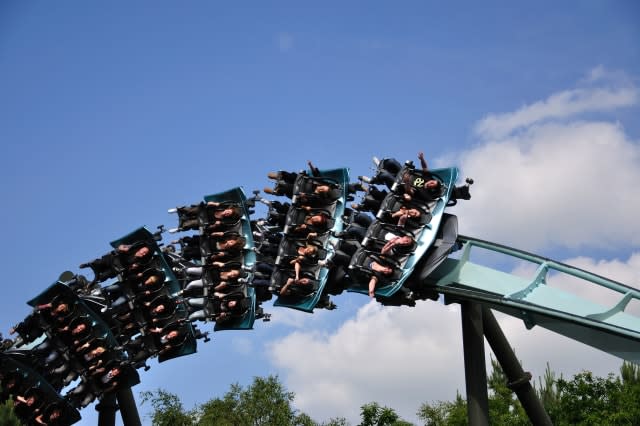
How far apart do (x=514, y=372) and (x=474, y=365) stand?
1290mm

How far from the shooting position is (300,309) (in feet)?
52.3

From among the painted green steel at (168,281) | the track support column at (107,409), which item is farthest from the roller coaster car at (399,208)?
the track support column at (107,409)

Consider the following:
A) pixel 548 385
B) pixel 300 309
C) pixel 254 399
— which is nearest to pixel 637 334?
pixel 300 309

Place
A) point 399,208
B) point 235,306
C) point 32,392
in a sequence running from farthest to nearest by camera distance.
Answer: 1. point 32,392
2. point 235,306
3. point 399,208

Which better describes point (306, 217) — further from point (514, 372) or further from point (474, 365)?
point (514, 372)

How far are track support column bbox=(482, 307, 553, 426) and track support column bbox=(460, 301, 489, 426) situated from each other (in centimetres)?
86

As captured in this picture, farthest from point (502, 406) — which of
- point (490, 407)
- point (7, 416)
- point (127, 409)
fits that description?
point (7, 416)

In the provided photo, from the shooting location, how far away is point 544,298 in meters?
12.9

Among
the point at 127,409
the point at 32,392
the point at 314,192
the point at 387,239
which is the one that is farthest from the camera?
the point at 127,409

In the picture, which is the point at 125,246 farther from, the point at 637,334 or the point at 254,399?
the point at 254,399

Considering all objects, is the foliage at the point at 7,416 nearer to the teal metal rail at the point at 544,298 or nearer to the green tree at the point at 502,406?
the teal metal rail at the point at 544,298

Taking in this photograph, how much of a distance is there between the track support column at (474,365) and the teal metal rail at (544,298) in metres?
0.31

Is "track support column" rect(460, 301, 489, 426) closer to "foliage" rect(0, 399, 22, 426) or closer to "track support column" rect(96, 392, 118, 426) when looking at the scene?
"foliage" rect(0, 399, 22, 426)

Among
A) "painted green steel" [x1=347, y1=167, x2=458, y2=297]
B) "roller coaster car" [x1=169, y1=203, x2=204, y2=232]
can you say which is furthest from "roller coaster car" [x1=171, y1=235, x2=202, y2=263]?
"painted green steel" [x1=347, y1=167, x2=458, y2=297]
